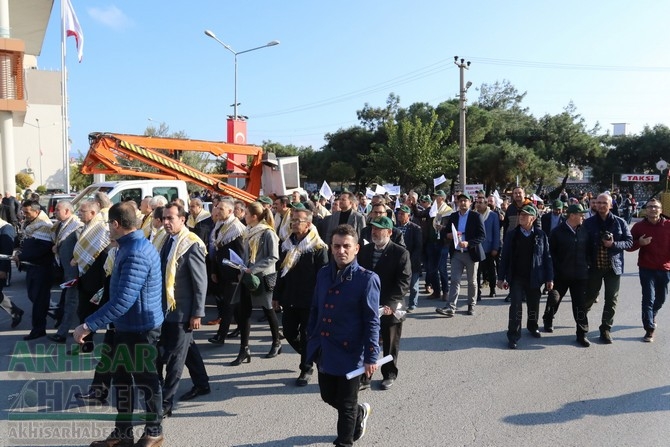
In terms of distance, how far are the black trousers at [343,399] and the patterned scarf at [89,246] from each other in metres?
3.76

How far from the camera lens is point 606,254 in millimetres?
6711

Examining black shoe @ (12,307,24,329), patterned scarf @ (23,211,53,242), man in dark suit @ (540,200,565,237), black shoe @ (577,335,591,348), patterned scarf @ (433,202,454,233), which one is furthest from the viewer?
man in dark suit @ (540,200,565,237)

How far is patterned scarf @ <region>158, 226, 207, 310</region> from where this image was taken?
173 inches

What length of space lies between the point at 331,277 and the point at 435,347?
3310mm

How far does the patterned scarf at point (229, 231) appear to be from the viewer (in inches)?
258

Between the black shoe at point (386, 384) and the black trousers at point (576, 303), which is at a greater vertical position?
the black trousers at point (576, 303)

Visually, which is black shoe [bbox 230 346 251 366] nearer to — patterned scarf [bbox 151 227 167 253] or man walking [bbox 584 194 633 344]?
patterned scarf [bbox 151 227 167 253]

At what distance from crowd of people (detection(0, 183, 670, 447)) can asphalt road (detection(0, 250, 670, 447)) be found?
232 mm

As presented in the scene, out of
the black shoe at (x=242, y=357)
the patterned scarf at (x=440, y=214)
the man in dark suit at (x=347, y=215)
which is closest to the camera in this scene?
the black shoe at (x=242, y=357)

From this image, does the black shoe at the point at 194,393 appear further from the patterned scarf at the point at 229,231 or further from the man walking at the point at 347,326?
the patterned scarf at the point at 229,231

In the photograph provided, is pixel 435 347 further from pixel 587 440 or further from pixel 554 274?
pixel 587 440

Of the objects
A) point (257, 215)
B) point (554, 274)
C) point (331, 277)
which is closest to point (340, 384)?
point (331, 277)

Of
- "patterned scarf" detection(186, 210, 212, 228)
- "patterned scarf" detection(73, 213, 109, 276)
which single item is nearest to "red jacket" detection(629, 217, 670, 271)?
"patterned scarf" detection(186, 210, 212, 228)

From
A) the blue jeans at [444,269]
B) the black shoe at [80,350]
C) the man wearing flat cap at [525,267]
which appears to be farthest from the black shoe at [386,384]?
the blue jeans at [444,269]
